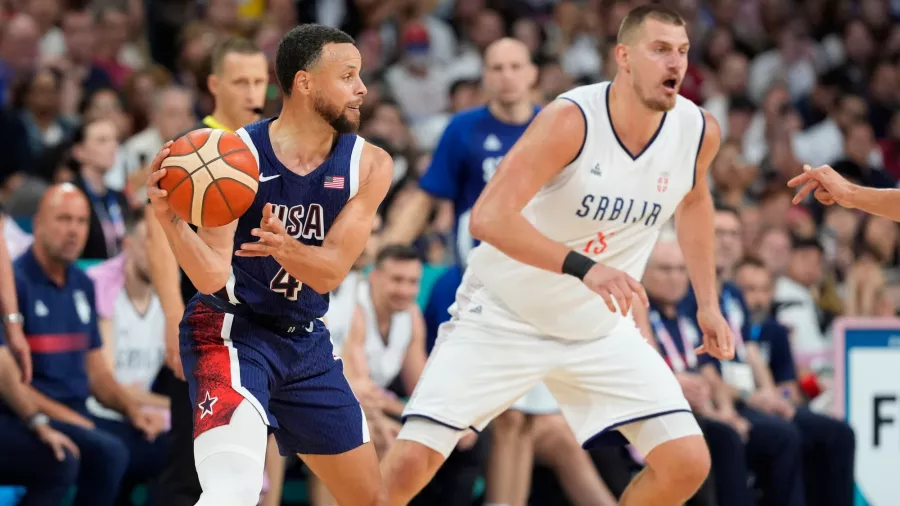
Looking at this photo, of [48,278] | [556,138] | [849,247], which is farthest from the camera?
[849,247]

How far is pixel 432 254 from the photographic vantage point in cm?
966

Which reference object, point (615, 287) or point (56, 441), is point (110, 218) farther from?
point (615, 287)

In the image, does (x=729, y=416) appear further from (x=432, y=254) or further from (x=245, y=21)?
(x=245, y=21)

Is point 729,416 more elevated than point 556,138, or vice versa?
point 556,138

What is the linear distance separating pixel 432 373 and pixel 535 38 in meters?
8.43

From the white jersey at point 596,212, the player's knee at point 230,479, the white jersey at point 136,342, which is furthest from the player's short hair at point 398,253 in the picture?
the player's knee at point 230,479

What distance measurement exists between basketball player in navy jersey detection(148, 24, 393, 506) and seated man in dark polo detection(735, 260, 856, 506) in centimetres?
421

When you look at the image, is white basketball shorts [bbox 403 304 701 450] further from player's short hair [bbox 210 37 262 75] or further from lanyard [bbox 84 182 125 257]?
lanyard [bbox 84 182 125 257]

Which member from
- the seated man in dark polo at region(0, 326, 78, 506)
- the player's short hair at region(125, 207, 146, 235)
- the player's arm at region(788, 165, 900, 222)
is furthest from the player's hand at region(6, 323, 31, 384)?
the player's arm at region(788, 165, 900, 222)

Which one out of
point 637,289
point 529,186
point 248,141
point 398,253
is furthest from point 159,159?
point 398,253

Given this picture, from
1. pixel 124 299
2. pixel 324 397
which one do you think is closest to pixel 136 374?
pixel 124 299

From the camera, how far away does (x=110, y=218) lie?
895 centimetres

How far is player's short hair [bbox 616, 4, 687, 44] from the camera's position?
17.2 feet

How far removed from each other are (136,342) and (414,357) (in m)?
1.69
